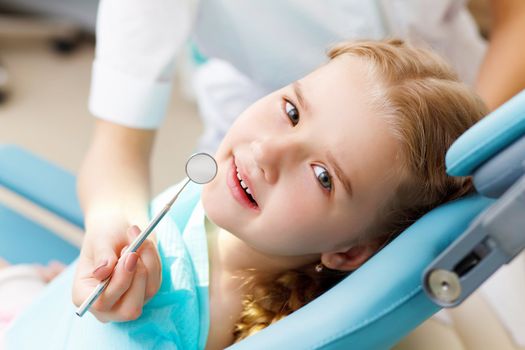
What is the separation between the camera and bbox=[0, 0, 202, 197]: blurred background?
218 cm

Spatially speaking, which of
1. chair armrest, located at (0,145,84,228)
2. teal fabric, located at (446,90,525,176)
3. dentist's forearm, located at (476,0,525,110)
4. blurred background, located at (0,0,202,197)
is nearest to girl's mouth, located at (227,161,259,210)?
teal fabric, located at (446,90,525,176)

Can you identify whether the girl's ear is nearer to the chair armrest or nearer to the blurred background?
the chair armrest

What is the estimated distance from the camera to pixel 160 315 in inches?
32.5

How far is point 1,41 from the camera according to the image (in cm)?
263

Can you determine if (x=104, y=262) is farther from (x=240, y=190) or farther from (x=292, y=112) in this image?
(x=292, y=112)

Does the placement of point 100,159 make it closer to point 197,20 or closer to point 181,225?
point 181,225

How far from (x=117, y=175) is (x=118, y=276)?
1.00 ft

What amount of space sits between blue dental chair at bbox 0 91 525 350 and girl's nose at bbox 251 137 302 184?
16 centimetres

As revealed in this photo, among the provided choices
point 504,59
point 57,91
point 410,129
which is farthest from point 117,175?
point 57,91

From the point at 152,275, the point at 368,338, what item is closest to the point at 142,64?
the point at 152,275

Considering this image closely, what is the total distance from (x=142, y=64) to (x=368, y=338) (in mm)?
626

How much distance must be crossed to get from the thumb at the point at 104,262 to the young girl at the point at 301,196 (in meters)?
0.01

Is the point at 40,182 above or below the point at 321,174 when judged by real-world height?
above

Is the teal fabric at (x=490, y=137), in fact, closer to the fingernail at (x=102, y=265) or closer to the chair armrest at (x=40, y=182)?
the fingernail at (x=102, y=265)
